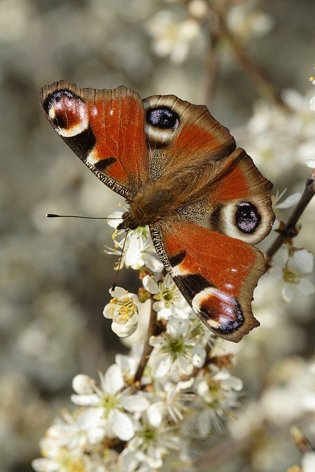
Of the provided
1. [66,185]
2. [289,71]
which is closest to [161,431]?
[66,185]

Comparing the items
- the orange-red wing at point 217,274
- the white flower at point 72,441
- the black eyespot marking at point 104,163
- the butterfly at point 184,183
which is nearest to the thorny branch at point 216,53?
the butterfly at point 184,183

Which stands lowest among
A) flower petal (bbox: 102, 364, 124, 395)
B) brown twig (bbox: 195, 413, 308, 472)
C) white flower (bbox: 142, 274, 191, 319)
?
brown twig (bbox: 195, 413, 308, 472)

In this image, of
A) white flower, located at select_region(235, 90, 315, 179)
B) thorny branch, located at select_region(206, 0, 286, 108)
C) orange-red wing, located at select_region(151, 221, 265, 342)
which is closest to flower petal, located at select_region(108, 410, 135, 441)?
orange-red wing, located at select_region(151, 221, 265, 342)

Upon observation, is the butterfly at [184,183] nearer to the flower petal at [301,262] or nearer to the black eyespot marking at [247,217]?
the black eyespot marking at [247,217]

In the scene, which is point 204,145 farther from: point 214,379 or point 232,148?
point 214,379

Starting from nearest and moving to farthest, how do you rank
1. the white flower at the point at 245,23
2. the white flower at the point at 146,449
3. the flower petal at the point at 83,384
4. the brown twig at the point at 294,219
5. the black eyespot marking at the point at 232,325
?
1. the black eyespot marking at the point at 232,325
2. the brown twig at the point at 294,219
3. the white flower at the point at 146,449
4. the flower petal at the point at 83,384
5. the white flower at the point at 245,23

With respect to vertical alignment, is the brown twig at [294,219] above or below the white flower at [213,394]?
above

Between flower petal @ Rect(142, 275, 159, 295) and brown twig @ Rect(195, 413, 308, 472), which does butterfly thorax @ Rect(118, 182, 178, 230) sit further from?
brown twig @ Rect(195, 413, 308, 472)
